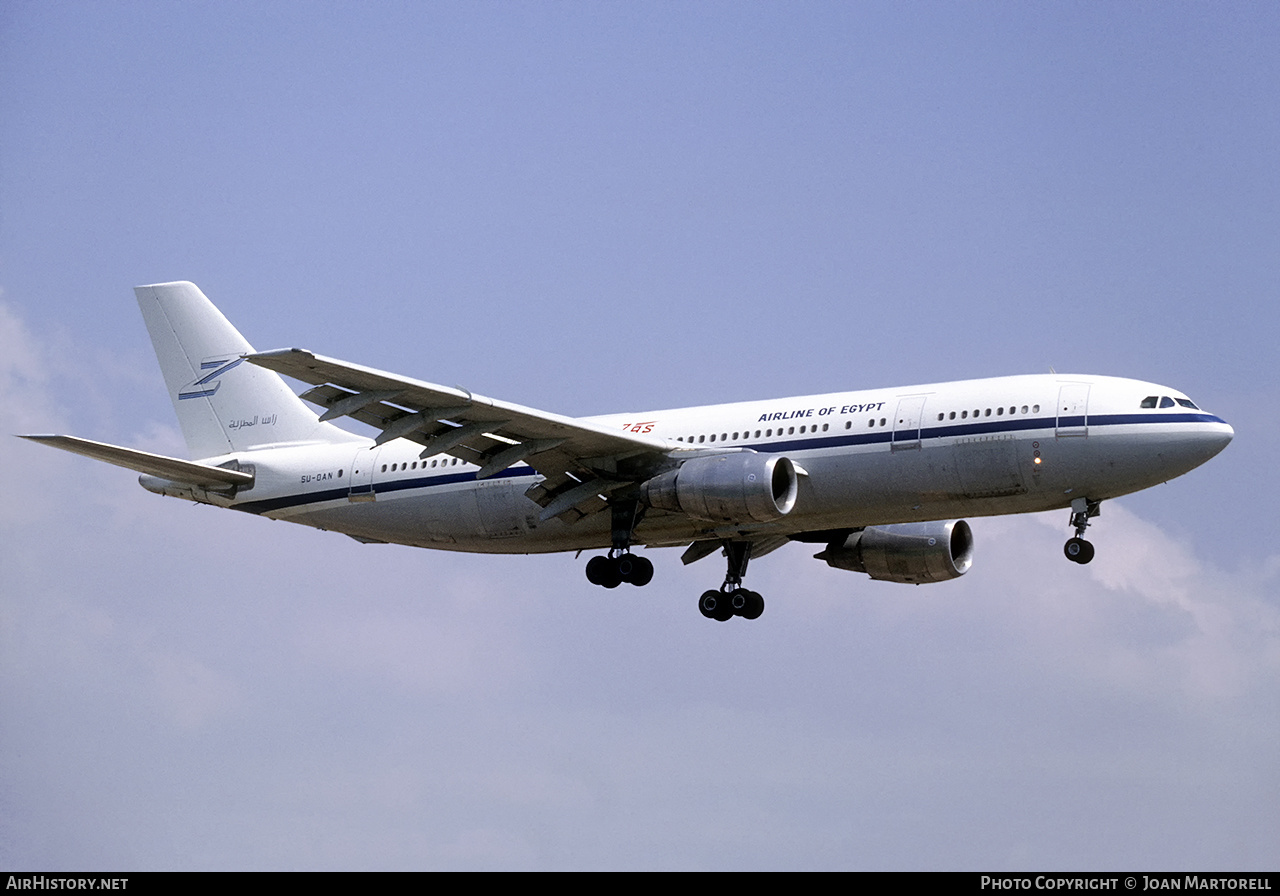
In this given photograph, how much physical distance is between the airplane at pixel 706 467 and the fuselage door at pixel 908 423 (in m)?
0.05

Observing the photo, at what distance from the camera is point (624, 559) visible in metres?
44.8

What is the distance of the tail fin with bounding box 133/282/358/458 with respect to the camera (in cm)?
5047

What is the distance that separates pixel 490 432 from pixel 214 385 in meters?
12.4

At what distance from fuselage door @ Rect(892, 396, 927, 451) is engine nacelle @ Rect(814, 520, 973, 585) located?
7.24 m

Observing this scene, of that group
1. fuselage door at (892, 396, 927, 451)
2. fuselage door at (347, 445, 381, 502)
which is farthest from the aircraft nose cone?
fuselage door at (347, 445, 381, 502)

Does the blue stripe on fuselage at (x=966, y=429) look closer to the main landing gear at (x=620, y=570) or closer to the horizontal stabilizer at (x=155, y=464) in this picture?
the main landing gear at (x=620, y=570)

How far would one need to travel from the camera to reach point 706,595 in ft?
158

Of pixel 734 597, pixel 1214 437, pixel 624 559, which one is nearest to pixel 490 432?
pixel 624 559

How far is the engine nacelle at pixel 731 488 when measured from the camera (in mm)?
41438

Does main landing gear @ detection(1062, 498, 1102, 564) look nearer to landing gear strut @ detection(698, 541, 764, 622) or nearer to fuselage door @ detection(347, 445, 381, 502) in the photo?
landing gear strut @ detection(698, 541, 764, 622)

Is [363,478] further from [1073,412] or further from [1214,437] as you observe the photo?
[1214,437]
